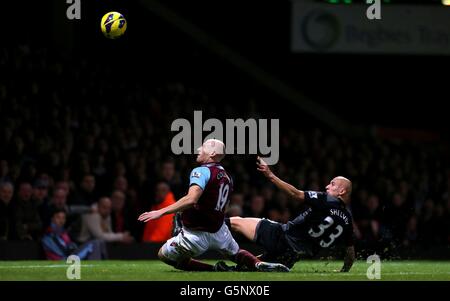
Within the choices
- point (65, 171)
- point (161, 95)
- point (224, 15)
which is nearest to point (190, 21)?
point (224, 15)

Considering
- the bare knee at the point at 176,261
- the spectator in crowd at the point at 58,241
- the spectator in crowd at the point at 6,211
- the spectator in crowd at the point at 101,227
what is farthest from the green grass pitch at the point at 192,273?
the spectator in crowd at the point at 101,227

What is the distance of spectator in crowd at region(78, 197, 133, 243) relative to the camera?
17.2m

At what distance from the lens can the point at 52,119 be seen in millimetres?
19578

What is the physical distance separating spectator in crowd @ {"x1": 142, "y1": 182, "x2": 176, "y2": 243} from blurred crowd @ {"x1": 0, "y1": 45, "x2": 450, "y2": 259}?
0.02 meters

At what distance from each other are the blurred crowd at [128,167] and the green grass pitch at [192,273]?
2259mm

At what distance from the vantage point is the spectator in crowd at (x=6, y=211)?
16.5 m

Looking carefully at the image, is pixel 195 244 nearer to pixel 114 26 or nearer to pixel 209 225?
pixel 209 225

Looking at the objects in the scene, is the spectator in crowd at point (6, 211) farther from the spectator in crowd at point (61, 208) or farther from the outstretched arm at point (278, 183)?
the outstretched arm at point (278, 183)

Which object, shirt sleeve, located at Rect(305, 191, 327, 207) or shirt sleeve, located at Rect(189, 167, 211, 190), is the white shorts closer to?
shirt sleeve, located at Rect(189, 167, 211, 190)

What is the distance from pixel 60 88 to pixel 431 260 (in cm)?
799

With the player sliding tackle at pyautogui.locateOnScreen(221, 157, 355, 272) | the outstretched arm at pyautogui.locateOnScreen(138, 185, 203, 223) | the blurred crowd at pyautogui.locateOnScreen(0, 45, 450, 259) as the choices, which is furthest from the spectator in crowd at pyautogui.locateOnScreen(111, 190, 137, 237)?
the outstretched arm at pyautogui.locateOnScreen(138, 185, 203, 223)

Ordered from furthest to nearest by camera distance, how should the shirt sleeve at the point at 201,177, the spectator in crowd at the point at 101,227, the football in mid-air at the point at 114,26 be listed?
the spectator in crowd at the point at 101,227 → the football in mid-air at the point at 114,26 → the shirt sleeve at the point at 201,177

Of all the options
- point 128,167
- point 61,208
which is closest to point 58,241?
point 61,208

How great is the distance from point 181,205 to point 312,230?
1.82m
